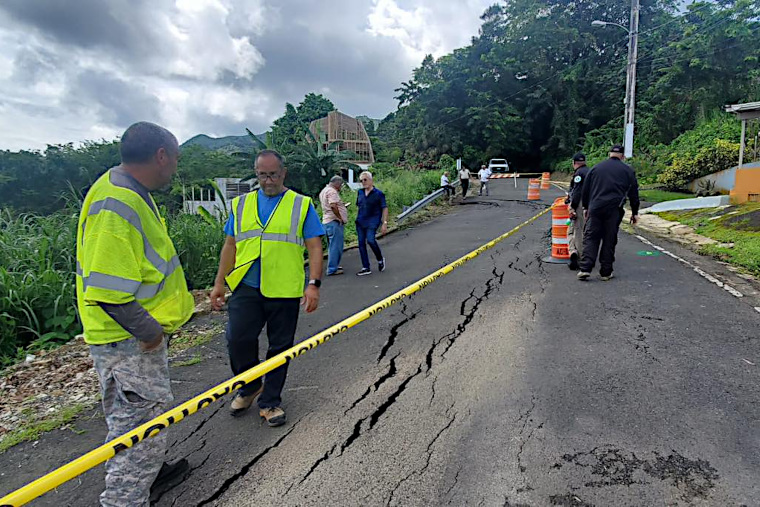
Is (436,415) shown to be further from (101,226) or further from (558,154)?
(558,154)

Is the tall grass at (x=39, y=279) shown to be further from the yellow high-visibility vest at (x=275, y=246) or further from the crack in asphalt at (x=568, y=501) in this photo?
the crack in asphalt at (x=568, y=501)

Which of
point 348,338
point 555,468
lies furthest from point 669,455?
point 348,338

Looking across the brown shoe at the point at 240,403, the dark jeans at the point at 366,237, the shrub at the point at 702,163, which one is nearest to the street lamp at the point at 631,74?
the shrub at the point at 702,163

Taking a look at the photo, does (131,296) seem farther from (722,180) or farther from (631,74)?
(631,74)

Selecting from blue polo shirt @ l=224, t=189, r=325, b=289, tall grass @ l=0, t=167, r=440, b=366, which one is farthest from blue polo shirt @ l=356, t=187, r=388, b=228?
blue polo shirt @ l=224, t=189, r=325, b=289

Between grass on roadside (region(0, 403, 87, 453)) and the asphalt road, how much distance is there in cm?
11

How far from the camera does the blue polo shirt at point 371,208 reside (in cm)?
801

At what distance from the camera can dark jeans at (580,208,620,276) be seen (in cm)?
675

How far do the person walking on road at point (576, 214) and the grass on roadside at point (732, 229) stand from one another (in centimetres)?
245

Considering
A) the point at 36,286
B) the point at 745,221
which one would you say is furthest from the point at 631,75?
the point at 36,286

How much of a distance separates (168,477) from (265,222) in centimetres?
166

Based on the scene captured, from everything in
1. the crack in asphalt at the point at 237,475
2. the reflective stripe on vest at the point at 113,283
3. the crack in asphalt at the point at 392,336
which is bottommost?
the crack in asphalt at the point at 392,336

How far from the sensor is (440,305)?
5992mm

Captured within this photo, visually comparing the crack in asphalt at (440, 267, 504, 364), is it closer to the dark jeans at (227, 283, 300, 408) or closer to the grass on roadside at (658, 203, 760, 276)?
the dark jeans at (227, 283, 300, 408)
